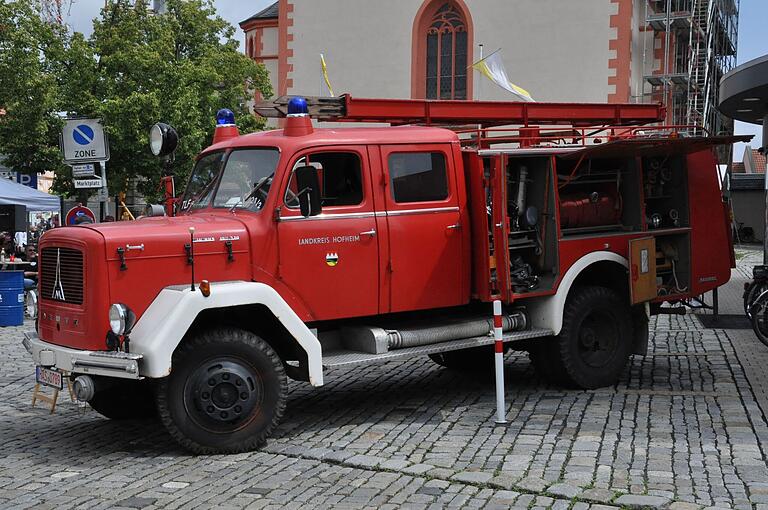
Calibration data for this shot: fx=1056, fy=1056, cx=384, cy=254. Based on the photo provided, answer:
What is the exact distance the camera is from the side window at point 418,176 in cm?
898

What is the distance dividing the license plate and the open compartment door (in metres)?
5.26

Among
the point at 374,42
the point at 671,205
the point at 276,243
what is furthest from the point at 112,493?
the point at 374,42

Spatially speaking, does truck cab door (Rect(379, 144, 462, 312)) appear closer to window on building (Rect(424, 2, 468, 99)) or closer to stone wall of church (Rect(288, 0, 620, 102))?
stone wall of church (Rect(288, 0, 620, 102))

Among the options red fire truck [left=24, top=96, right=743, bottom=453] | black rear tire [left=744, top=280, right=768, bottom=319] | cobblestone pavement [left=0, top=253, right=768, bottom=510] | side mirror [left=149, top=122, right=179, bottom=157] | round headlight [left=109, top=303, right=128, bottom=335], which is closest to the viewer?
cobblestone pavement [left=0, top=253, right=768, bottom=510]

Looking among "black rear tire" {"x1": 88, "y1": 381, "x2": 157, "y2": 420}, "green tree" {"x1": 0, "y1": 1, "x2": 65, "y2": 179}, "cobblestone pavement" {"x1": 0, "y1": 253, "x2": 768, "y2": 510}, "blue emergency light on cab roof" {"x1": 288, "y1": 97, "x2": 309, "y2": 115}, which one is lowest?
"cobblestone pavement" {"x1": 0, "y1": 253, "x2": 768, "y2": 510}

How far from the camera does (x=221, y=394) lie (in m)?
7.59

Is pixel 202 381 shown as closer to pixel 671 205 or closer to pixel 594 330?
pixel 594 330

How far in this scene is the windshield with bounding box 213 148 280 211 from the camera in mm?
8430

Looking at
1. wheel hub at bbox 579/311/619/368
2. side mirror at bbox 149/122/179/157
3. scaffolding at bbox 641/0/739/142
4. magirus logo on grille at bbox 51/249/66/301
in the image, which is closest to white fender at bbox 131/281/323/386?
magirus logo on grille at bbox 51/249/66/301

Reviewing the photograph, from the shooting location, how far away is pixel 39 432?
28.0 feet

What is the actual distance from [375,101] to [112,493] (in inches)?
184

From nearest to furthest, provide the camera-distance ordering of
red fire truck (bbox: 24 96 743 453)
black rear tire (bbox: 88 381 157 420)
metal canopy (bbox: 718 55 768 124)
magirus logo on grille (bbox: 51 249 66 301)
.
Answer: red fire truck (bbox: 24 96 743 453)
magirus logo on grille (bbox: 51 249 66 301)
black rear tire (bbox: 88 381 157 420)
metal canopy (bbox: 718 55 768 124)

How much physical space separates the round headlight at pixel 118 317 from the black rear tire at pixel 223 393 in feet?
1.42

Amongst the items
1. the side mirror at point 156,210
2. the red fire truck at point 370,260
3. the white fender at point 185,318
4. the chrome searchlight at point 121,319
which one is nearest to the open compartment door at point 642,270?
the red fire truck at point 370,260
